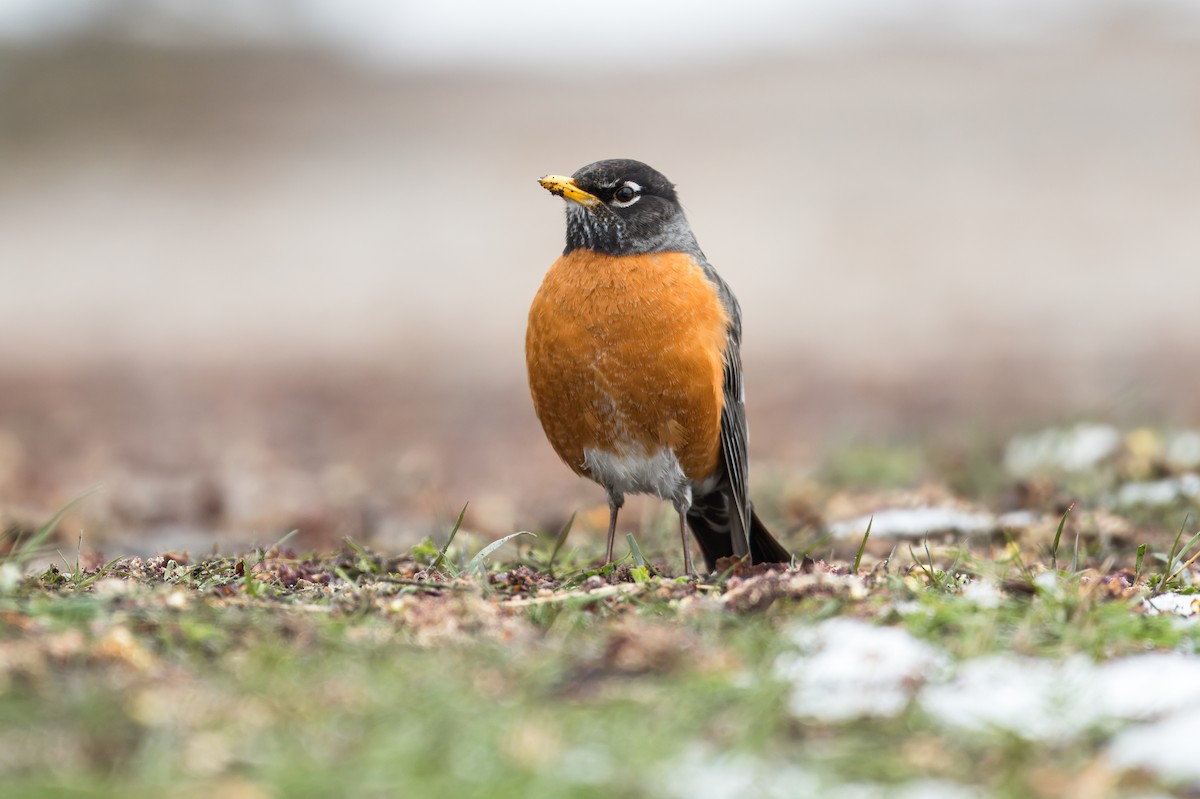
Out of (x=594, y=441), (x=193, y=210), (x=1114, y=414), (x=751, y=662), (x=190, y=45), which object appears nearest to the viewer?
(x=751, y=662)

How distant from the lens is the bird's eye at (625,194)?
6.41m

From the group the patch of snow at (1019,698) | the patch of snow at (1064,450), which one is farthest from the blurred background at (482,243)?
the patch of snow at (1019,698)

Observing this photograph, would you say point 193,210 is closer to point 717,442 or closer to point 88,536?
point 88,536

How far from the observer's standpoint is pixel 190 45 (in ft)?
97.2

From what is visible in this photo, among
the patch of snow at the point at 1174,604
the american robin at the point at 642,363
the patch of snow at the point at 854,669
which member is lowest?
the patch of snow at the point at 1174,604

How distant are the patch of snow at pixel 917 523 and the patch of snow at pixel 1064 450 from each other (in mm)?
1081

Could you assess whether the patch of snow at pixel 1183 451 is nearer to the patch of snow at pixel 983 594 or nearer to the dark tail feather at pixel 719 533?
the dark tail feather at pixel 719 533

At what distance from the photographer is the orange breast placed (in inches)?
225

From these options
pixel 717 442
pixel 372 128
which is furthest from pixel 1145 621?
pixel 372 128

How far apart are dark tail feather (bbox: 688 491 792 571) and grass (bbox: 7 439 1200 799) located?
4.57ft

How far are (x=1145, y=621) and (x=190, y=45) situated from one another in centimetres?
2913

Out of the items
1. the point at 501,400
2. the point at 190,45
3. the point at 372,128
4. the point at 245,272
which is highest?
the point at 190,45

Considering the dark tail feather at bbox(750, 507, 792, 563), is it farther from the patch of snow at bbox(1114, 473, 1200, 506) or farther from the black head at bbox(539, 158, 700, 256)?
the patch of snow at bbox(1114, 473, 1200, 506)

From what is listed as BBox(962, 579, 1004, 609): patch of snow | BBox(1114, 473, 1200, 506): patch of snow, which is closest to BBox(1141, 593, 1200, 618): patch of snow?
BBox(962, 579, 1004, 609): patch of snow
